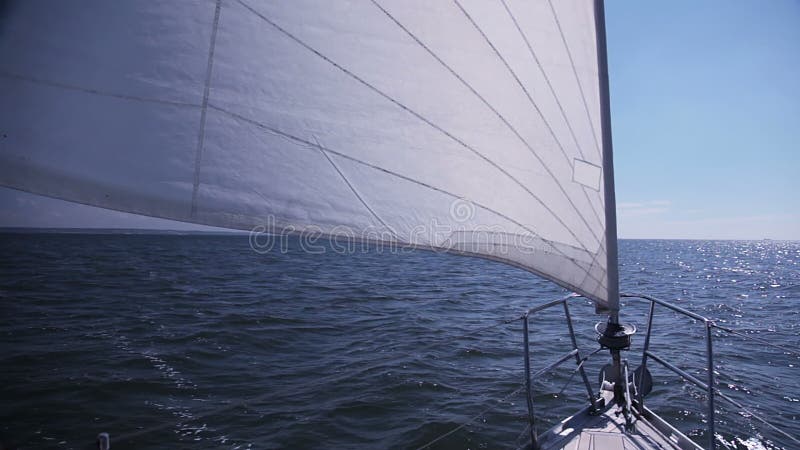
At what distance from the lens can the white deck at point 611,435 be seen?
2.38m

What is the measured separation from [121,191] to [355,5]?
3.51 ft

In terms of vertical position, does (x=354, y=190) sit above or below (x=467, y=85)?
below

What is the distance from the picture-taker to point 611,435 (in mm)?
2502

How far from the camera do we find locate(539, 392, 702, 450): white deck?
2375 mm

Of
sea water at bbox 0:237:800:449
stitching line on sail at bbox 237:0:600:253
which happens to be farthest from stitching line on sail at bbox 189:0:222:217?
sea water at bbox 0:237:800:449

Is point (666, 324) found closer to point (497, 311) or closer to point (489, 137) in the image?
point (497, 311)

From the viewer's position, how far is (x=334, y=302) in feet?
38.1

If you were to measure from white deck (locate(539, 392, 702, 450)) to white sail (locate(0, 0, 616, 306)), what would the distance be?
116cm

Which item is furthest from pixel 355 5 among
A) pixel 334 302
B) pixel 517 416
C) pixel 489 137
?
pixel 334 302

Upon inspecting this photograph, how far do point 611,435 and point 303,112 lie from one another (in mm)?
2648

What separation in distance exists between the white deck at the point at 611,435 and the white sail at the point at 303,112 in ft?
3.79

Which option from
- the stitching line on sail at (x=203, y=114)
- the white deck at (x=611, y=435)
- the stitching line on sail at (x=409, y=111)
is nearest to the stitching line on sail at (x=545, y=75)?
the stitching line on sail at (x=409, y=111)

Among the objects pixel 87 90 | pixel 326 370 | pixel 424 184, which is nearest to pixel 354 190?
pixel 424 184

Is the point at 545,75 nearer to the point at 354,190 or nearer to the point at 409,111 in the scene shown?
the point at 409,111
